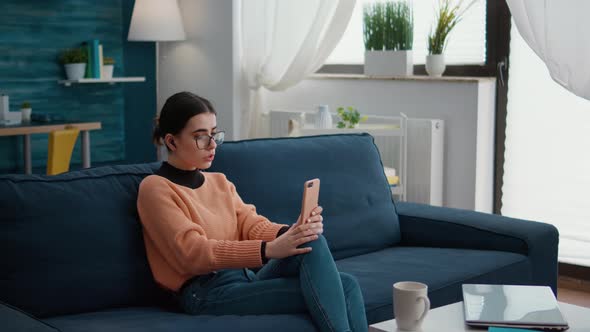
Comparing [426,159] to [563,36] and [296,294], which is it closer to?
[563,36]

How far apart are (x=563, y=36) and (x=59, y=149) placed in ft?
8.85

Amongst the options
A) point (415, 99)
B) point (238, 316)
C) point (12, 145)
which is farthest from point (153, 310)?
point (12, 145)

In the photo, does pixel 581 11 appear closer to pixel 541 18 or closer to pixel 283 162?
pixel 541 18

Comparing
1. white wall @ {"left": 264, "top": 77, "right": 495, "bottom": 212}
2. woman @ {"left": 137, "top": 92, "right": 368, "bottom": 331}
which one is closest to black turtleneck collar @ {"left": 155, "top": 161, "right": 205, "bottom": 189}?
woman @ {"left": 137, "top": 92, "right": 368, "bottom": 331}

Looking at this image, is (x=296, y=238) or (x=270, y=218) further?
(x=270, y=218)

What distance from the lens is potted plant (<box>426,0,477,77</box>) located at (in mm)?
4621

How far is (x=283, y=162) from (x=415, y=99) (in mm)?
1970

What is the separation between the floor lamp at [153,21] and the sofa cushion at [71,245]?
10.1 feet

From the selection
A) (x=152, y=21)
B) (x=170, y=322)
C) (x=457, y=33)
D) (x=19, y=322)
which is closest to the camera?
(x=19, y=322)

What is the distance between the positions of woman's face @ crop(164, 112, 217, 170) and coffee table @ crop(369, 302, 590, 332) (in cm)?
75

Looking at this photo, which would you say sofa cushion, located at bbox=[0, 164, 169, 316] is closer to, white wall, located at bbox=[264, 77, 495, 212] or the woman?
the woman

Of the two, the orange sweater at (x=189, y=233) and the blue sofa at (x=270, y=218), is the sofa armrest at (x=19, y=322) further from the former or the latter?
the orange sweater at (x=189, y=233)

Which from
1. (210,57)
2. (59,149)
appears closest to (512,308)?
(59,149)

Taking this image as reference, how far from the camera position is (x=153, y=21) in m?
5.44
